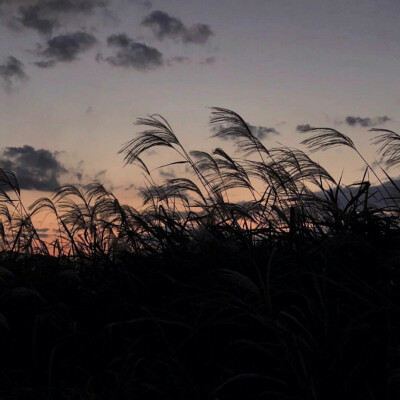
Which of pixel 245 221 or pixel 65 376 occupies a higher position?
pixel 245 221

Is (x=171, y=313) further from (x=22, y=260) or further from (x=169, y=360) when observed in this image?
(x=22, y=260)

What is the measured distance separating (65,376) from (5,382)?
388 mm

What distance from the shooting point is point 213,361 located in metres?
3.56

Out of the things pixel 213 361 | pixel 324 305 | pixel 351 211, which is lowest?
pixel 213 361

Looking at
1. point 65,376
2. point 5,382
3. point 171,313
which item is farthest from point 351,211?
point 5,382

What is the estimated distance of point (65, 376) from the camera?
3.96 m

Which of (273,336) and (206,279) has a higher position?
(206,279)

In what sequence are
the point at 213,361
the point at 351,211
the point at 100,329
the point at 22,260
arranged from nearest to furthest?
the point at 213,361
the point at 100,329
the point at 351,211
the point at 22,260

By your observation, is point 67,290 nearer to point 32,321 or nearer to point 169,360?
point 32,321

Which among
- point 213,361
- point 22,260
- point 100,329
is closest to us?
point 213,361

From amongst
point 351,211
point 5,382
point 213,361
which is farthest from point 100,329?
point 351,211

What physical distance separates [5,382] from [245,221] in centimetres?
229

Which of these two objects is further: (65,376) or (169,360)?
(65,376)

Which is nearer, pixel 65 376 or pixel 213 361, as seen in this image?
pixel 213 361
